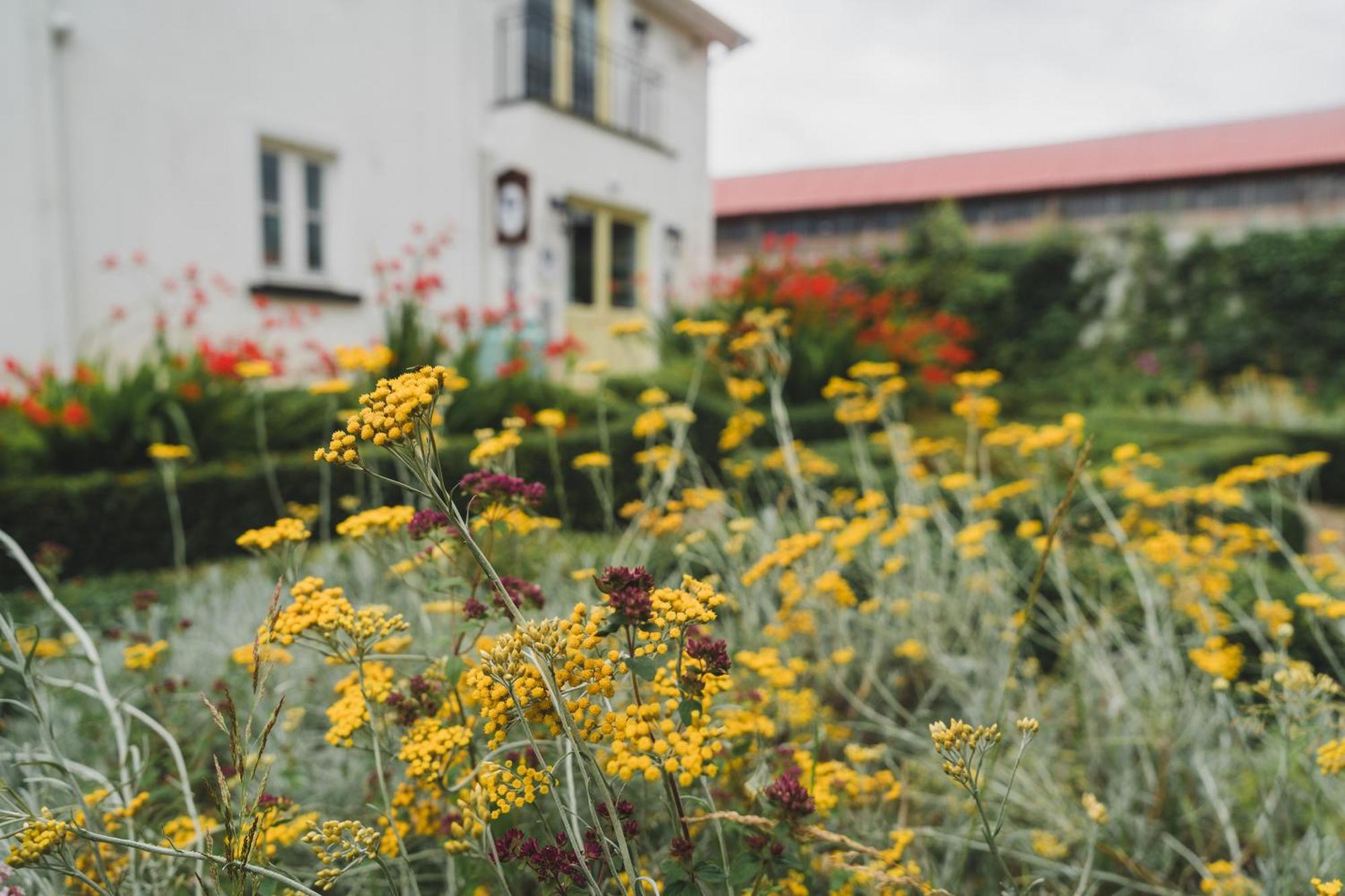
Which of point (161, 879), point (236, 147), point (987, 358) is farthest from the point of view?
point (987, 358)

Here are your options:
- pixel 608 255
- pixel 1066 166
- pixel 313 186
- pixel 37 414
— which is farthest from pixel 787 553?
pixel 1066 166

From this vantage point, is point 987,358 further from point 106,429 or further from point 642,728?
point 642,728

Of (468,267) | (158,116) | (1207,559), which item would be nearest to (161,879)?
(1207,559)

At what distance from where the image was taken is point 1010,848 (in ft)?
6.12

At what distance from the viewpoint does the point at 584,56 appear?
9.89 meters

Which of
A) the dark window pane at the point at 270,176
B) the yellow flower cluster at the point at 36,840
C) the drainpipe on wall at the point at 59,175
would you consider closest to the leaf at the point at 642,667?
the yellow flower cluster at the point at 36,840

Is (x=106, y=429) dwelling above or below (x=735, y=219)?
below

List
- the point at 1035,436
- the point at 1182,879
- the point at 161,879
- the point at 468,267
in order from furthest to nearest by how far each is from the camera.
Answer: the point at 468,267, the point at 1035,436, the point at 1182,879, the point at 161,879

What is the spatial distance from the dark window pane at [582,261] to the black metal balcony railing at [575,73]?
1162mm

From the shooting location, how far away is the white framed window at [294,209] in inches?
272

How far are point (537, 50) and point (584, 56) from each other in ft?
2.76

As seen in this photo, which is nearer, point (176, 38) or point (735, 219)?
point (176, 38)

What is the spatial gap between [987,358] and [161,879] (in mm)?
15379

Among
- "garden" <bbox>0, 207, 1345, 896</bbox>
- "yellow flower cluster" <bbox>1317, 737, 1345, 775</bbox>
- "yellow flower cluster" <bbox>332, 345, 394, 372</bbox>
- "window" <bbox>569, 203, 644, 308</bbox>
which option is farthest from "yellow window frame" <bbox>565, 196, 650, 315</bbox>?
"yellow flower cluster" <bbox>1317, 737, 1345, 775</bbox>
